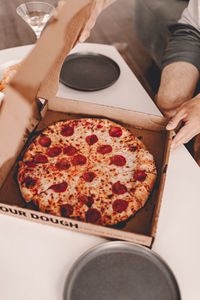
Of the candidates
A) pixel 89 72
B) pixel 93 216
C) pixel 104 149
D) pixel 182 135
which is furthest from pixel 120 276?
pixel 89 72

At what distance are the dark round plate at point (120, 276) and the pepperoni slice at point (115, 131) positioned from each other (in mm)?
450

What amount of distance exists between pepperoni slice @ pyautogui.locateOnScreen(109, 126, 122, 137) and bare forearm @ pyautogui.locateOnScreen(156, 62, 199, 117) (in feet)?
1.68

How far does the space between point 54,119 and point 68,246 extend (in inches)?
20.6

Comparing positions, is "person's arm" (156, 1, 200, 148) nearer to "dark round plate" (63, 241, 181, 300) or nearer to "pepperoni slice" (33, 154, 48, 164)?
"pepperoni slice" (33, 154, 48, 164)

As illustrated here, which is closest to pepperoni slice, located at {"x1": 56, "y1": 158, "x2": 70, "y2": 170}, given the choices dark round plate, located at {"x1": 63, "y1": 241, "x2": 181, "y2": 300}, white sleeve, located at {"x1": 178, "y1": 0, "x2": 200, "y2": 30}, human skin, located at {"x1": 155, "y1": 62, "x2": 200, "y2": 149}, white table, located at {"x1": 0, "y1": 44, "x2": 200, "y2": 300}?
white table, located at {"x1": 0, "y1": 44, "x2": 200, "y2": 300}

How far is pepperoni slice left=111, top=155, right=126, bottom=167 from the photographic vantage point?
102 cm

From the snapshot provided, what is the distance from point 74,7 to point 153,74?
1895 mm

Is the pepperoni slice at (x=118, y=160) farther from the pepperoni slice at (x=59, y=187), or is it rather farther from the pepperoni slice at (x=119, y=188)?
the pepperoni slice at (x=59, y=187)

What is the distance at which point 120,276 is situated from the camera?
28.5 inches

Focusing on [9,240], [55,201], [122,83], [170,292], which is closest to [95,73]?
[122,83]

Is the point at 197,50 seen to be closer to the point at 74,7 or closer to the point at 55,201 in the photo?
the point at 74,7

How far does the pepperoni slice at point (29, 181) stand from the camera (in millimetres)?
903

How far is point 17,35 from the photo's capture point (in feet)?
10.0

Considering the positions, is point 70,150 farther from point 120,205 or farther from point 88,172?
point 120,205
